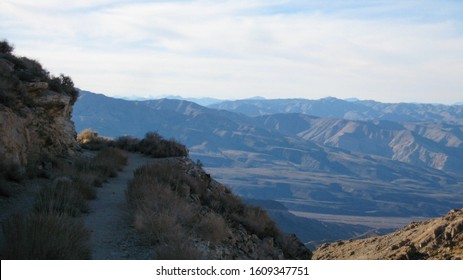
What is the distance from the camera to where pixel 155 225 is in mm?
9898

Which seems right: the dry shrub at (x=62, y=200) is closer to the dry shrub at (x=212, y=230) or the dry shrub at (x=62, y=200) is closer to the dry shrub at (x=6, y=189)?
the dry shrub at (x=6, y=189)

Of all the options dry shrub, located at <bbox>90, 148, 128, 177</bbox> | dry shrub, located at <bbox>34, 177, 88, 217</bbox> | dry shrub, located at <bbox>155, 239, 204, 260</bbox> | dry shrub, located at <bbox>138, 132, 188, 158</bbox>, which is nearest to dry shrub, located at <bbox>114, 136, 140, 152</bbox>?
dry shrub, located at <bbox>138, 132, 188, 158</bbox>

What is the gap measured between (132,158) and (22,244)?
1985 cm

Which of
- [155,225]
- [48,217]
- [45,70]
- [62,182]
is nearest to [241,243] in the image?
[155,225]

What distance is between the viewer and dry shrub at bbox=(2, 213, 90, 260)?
728cm

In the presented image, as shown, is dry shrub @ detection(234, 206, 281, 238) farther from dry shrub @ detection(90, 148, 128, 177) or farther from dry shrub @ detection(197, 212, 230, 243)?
dry shrub @ detection(90, 148, 128, 177)

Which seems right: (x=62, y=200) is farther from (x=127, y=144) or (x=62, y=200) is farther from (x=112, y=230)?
(x=127, y=144)

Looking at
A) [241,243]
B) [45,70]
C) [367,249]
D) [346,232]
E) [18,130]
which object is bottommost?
[346,232]

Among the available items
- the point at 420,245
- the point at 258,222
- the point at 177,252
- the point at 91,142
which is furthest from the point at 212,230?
the point at 91,142

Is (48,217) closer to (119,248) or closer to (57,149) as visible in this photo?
(119,248)

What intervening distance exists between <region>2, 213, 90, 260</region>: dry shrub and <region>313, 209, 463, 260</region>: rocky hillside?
439 inches

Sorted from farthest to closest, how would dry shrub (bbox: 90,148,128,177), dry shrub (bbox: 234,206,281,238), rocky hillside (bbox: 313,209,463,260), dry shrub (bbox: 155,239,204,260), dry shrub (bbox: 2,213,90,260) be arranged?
dry shrub (bbox: 90,148,128,177)
rocky hillside (bbox: 313,209,463,260)
dry shrub (bbox: 234,206,281,238)
dry shrub (bbox: 155,239,204,260)
dry shrub (bbox: 2,213,90,260)

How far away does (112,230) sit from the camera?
33.9ft

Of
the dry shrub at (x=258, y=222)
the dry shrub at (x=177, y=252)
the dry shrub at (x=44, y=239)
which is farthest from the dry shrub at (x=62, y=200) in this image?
the dry shrub at (x=258, y=222)
